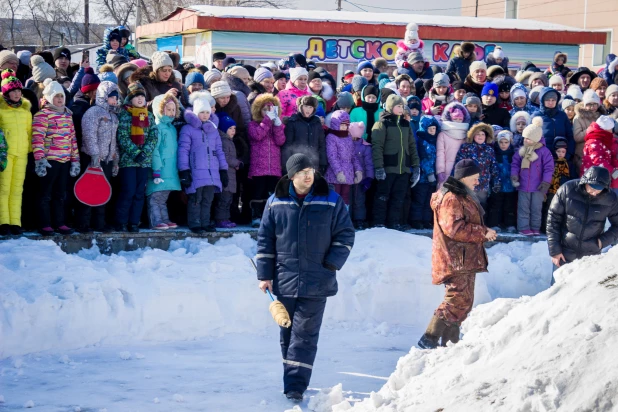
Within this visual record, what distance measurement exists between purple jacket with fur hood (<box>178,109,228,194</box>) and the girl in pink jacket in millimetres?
2949

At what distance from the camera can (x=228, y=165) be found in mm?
10797

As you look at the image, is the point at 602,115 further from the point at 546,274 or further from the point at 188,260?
the point at 188,260

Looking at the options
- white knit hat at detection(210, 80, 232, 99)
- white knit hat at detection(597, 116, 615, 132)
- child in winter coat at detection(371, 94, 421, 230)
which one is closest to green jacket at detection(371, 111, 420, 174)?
child in winter coat at detection(371, 94, 421, 230)

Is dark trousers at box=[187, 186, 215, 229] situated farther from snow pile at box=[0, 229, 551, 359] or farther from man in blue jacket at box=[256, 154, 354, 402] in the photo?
man in blue jacket at box=[256, 154, 354, 402]

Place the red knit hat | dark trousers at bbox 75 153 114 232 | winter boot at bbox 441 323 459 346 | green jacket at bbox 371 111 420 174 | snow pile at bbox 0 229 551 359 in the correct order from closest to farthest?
winter boot at bbox 441 323 459 346 → snow pile at bbox 0 229 551 359 → dark trousers at bbox 75 153 114 232 → the red knit hat → green jacket at bbox 371 111 420 174

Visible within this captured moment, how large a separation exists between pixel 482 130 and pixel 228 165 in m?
3.30

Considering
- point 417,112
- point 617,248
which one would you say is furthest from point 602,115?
point 617,248

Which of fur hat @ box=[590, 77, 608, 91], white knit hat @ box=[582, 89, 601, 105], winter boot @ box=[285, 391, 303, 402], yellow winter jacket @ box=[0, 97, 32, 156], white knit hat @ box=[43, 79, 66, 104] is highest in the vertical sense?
fur hat @ box=[590, 77, 608, 91]

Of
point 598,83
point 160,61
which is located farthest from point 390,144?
point 598,83

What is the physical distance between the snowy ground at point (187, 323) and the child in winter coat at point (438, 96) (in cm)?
230

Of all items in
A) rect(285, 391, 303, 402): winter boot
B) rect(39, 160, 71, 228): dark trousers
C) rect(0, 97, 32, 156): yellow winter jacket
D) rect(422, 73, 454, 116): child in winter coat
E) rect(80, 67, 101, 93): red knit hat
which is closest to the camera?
rect(285, 391, 303, 402): winter boot

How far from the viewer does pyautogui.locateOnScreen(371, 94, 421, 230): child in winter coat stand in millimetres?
11430

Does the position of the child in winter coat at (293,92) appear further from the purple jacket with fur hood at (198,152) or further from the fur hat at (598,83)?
the fur hat at (598,83)

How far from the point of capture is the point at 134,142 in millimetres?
10188
